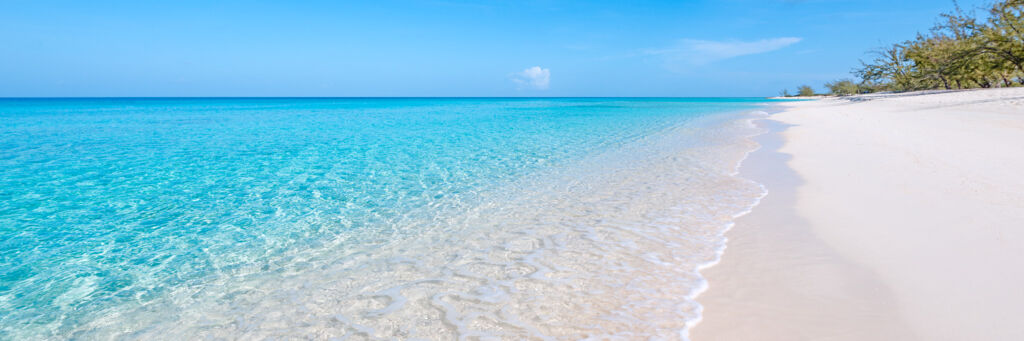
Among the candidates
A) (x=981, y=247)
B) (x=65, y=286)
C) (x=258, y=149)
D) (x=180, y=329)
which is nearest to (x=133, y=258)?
(x=65, y=286)

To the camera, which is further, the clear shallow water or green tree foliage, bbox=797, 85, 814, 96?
green tree foliage, bbox=797, 85, 814, 96

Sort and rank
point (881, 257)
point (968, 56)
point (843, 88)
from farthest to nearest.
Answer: point (843, 88) < point (968, 56) < point (881, 257)

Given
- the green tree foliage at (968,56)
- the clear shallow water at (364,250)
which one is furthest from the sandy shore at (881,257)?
the green tree foliage at (968,56)

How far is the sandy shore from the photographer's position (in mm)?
2926

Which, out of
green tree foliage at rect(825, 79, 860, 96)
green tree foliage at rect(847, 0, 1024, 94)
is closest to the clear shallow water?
green tree foliage at rect(847, 0, 1024, 94)

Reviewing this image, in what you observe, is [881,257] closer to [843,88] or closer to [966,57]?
[966,57]

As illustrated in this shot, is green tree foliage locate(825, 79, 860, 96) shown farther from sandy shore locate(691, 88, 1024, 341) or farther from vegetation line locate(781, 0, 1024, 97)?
sandy shore locate(691, 88, 1024, 341)

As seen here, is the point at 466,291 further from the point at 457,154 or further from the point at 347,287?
the point at 457,154

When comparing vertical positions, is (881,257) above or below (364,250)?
above

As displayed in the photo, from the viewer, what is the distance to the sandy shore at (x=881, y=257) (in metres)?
2.93

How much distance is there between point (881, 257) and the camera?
4000mm

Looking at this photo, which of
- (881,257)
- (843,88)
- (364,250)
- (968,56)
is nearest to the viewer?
(881,257)

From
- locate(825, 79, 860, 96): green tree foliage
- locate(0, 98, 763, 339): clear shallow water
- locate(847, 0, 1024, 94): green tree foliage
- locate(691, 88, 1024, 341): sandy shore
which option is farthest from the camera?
locate(825, 79, 860, 96): green tree foliage

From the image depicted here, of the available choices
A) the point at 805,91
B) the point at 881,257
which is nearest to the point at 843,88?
the point at 805,91
